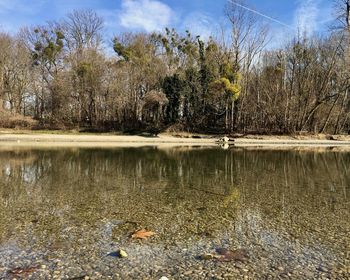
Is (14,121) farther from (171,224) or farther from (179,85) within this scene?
(171,224)

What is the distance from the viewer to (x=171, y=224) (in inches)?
248

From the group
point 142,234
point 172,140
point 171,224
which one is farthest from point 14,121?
point 142,234

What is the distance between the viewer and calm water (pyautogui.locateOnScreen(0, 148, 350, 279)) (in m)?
4.44

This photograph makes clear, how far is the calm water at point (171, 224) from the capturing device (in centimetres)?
444

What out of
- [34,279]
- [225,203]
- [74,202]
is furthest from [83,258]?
[225,203]

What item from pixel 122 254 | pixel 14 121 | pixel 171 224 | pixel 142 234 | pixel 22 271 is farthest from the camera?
pixel 14 121

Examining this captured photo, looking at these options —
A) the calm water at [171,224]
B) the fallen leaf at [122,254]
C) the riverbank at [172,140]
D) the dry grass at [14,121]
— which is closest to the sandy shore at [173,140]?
the riverbank at [172,140]

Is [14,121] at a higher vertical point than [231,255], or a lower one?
higher

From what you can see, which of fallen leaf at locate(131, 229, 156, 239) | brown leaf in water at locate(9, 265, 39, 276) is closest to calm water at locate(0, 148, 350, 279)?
brown leaf in water at locate(9, 265, 39, 276)

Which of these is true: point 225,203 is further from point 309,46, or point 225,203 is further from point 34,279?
point 309,46

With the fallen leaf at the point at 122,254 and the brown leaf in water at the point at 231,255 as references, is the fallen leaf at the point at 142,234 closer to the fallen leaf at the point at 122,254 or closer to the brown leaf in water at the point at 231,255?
the fallen leaf at the point at 122,254

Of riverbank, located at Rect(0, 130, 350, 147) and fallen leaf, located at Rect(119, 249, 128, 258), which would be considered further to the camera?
riverbank, located at Rect(0, 130, 350, 147)

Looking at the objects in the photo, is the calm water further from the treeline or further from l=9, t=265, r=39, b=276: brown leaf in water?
the treeline

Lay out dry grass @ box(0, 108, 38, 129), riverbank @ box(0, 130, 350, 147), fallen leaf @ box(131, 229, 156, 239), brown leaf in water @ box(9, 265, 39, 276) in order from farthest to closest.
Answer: dry grass @ box(0, 108, 38, 129) < riverbank @ box(0, 130, 350, 147) < fallen leaf @ box(131, 229, 156, 239) < brown leaf in water @ box(9, 265, 39, 276)
